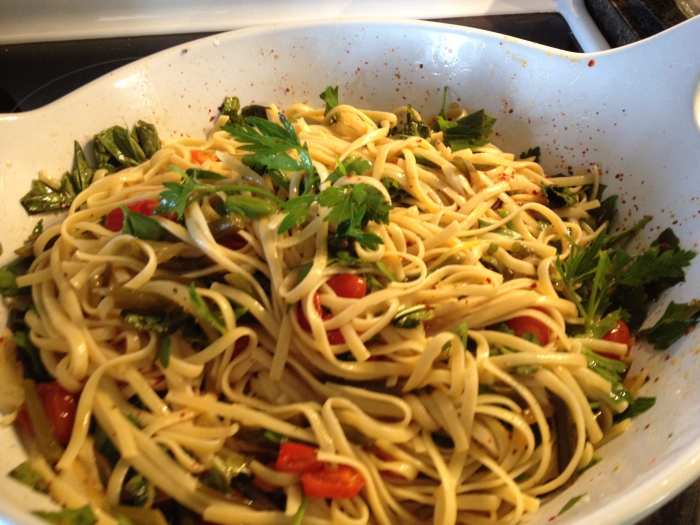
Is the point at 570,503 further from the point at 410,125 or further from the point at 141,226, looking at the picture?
the point at 410,125

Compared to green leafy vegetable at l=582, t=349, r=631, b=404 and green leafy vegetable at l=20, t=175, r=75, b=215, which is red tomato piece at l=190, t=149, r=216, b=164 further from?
green leafy vegetable at l=582, t=349, r=631, b=404

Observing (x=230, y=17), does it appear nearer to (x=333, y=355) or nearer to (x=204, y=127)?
(x=204, y=127)

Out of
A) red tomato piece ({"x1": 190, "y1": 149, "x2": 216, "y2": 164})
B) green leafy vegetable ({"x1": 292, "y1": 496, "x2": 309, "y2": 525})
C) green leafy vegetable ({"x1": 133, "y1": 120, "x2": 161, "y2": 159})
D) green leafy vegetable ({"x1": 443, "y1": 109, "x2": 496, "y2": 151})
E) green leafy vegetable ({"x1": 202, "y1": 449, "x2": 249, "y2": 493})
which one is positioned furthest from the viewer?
green leafy vegetable ({"x1": 443, "y1": 109, "x2": 496, "y2": 151})

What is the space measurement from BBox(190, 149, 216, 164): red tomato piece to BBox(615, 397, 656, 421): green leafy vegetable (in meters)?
1.69

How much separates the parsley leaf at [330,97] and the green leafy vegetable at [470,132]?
0.49 m

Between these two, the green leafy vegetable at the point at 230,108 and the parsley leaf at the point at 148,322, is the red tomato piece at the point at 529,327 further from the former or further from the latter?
the green leafy vegetable at the point at 230,108

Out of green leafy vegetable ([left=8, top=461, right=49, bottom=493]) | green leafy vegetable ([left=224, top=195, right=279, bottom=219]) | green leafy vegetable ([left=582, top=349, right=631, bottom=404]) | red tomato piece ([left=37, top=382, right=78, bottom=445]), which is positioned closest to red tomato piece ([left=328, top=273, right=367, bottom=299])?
green leafy vegetable ([left=224, top=195, right=279, bottom=219])

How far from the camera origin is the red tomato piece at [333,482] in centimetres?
173

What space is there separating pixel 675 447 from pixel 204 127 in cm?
209

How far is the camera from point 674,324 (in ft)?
6.64

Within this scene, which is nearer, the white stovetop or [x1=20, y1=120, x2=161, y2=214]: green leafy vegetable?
[x1=20, y1=120, x2=161, y2=214]: green leafy vegetable

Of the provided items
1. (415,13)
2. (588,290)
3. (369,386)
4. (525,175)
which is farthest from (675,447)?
(415,13)

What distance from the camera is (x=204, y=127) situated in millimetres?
2717

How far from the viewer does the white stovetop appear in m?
3.34
